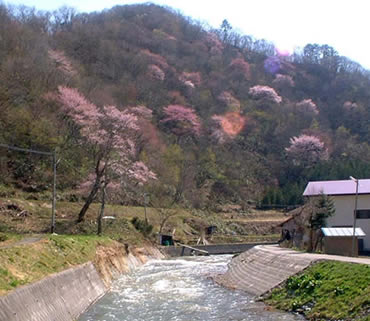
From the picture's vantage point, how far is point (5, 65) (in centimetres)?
4956

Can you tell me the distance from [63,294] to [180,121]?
226 feet

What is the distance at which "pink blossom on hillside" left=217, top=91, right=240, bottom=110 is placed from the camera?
96625 millimetres

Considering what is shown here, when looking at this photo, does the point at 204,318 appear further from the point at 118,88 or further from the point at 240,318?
the point at 118,88

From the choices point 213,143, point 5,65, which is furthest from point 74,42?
point 5,65

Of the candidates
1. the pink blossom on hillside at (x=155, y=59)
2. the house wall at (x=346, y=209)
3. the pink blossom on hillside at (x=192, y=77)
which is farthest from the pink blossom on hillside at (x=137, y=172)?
the pink blossom on hillside at (x=155, y=59)

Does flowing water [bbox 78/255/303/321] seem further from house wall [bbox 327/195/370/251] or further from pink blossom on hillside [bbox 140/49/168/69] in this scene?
pink blossom on hillside [bbox 140/49/168/69]

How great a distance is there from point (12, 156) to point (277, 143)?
56338 millimetres

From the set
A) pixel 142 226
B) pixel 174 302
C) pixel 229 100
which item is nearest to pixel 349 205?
pixel 142 226

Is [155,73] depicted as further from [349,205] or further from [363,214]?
[363,214]

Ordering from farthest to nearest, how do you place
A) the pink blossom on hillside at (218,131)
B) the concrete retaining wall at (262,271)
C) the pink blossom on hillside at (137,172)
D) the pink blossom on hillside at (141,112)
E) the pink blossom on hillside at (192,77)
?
the pink blossom on hillside at (192,77) < the pink blossom on hillside at (218,131) < the pink blossom on hillside at (141,112) < the pink blossom on hillside at (137,172) < the concrete retaining wall at (262,271)

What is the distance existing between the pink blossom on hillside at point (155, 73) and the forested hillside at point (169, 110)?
19 cm

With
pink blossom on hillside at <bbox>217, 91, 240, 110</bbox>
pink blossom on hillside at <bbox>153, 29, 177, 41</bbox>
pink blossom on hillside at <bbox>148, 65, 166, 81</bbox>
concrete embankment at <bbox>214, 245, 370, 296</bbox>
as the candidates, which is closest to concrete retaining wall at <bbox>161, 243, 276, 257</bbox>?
concrete embankment at <bbox>214, 245, 370, 296</bbox>

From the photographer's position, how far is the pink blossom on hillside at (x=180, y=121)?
82250mm

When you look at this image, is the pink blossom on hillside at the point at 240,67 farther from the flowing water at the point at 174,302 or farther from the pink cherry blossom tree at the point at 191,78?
the flowing water at the point at 174,302
